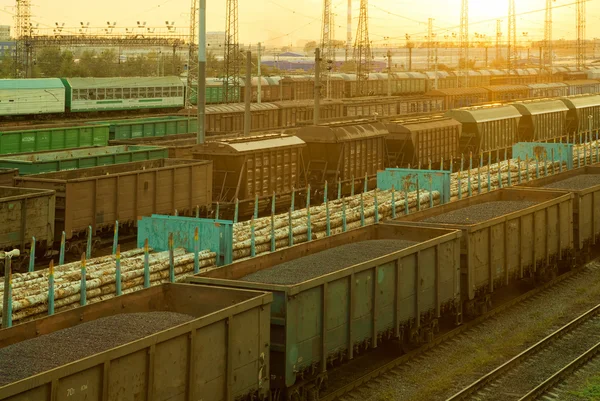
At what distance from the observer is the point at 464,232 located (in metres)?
19.3

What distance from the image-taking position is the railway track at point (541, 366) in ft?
54.2

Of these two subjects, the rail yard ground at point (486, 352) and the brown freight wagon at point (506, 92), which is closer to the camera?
the rail yard ground at point (486, 352)

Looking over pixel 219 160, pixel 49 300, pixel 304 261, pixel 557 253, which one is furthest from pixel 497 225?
pixel 219 160

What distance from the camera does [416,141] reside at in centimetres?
4481

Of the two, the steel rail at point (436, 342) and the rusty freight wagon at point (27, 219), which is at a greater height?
the rusty freight wagon at point (27, 219)

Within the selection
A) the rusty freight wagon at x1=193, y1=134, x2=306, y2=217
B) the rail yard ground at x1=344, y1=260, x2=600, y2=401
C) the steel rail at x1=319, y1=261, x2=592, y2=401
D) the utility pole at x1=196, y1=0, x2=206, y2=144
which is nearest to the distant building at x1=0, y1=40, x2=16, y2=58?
the utility pole at x1=196, y1=0, x2=206, y2=144

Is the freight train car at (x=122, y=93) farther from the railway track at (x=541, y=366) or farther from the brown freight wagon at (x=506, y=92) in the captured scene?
the railway track at (x=541, y=366)

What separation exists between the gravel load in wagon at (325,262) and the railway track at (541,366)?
9.59 ft

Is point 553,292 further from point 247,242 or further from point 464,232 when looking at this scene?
point 247,242

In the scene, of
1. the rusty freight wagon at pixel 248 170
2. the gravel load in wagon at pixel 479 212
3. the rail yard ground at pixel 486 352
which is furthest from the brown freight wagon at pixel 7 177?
the rail yard ground at pixel 486 352

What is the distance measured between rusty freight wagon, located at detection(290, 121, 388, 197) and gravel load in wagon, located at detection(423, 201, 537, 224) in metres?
14.2

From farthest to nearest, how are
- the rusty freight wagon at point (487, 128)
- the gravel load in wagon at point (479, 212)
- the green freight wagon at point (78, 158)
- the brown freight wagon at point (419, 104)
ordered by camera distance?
1. the brown freight wagon at point (419, 104)
2. the rusty freight wagon at point (487, 128)
3. the green freight wagon at point (78, 158)
4. the gravel load in wagon at point (479, 212)

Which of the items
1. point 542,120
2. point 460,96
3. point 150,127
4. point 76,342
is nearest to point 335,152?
point 150,127

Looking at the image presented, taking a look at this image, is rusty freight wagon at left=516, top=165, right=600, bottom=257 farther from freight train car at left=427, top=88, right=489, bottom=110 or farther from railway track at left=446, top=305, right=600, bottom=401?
freight train car at left=427, top=88, right=489, bottom=110
